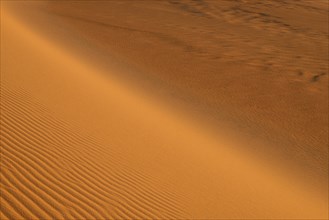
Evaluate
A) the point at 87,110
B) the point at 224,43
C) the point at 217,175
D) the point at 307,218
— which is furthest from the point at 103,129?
the point at 224,43

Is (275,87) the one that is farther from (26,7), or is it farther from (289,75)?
(26,7)

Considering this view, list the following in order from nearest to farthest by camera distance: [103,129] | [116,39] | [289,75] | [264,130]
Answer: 1. [103,129]
2. [264,130]
3. [289,75]
4. [116,39]

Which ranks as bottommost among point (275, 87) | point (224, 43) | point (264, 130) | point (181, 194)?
point (181, 194)

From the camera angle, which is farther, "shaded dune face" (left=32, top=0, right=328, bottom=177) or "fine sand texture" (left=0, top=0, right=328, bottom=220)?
"shaded dune face" (left=32, top=0, right=328, bottom=177)

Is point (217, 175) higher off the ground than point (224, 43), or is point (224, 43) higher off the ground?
point (224, 43)

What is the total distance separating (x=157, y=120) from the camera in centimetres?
787

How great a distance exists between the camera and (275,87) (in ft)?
35.6

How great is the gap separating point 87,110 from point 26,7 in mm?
11265

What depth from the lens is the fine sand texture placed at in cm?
476

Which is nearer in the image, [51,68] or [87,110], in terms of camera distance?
[87,110]

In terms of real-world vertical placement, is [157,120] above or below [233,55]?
below

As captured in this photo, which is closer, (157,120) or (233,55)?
(157,120)

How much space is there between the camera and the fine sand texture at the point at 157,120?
476 centimetres

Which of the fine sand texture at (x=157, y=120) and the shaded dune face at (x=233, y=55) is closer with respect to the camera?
the fine sand texture at (x=157, y=120)
